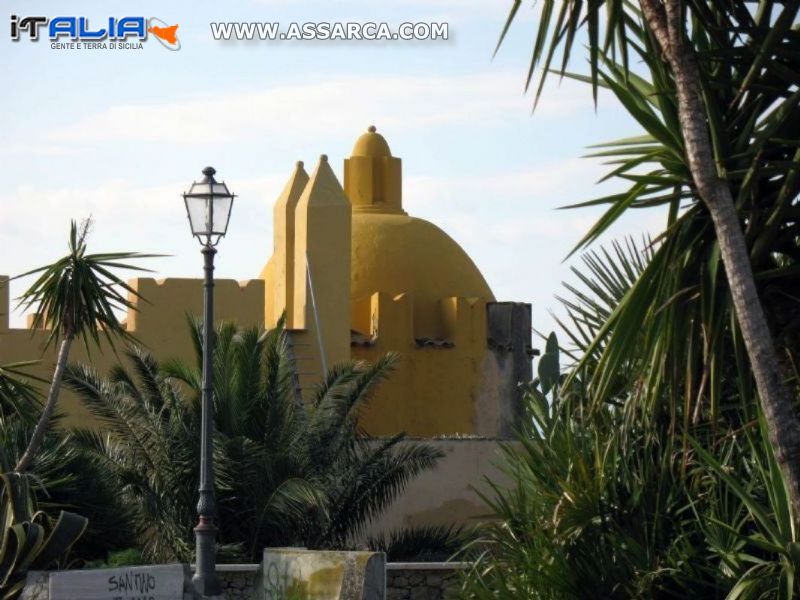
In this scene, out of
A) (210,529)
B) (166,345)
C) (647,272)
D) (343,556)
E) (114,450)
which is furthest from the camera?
(166,345)

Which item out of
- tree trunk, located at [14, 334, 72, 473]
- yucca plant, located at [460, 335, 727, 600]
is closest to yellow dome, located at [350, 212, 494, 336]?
tree trunk, located at [14, 334, 72, 473]

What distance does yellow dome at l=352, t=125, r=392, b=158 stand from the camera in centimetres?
3014

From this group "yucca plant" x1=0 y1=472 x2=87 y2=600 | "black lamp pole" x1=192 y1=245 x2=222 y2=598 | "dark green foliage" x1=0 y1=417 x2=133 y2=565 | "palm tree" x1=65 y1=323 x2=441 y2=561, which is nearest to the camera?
"black lamp pole" x1=192 y1=245 x2=222 y2=598

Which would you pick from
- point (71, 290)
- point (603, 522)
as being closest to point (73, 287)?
point (71, 290)

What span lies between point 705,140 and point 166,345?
498 inches

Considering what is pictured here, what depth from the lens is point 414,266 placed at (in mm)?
27844

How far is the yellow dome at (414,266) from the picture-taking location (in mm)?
27406

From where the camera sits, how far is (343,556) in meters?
10.8

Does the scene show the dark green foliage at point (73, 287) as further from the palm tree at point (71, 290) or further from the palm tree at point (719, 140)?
the palm tree at point (719, 140)

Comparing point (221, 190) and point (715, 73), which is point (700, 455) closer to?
point (715, 73)

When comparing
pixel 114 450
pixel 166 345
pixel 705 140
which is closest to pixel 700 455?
pixel 705 140

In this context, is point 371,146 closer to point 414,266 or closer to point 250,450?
point 414,266

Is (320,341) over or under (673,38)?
under

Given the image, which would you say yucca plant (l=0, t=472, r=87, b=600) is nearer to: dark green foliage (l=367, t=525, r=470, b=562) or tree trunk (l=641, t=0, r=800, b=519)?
dark green foliage (l=367, t=525, r=470, b=562)
